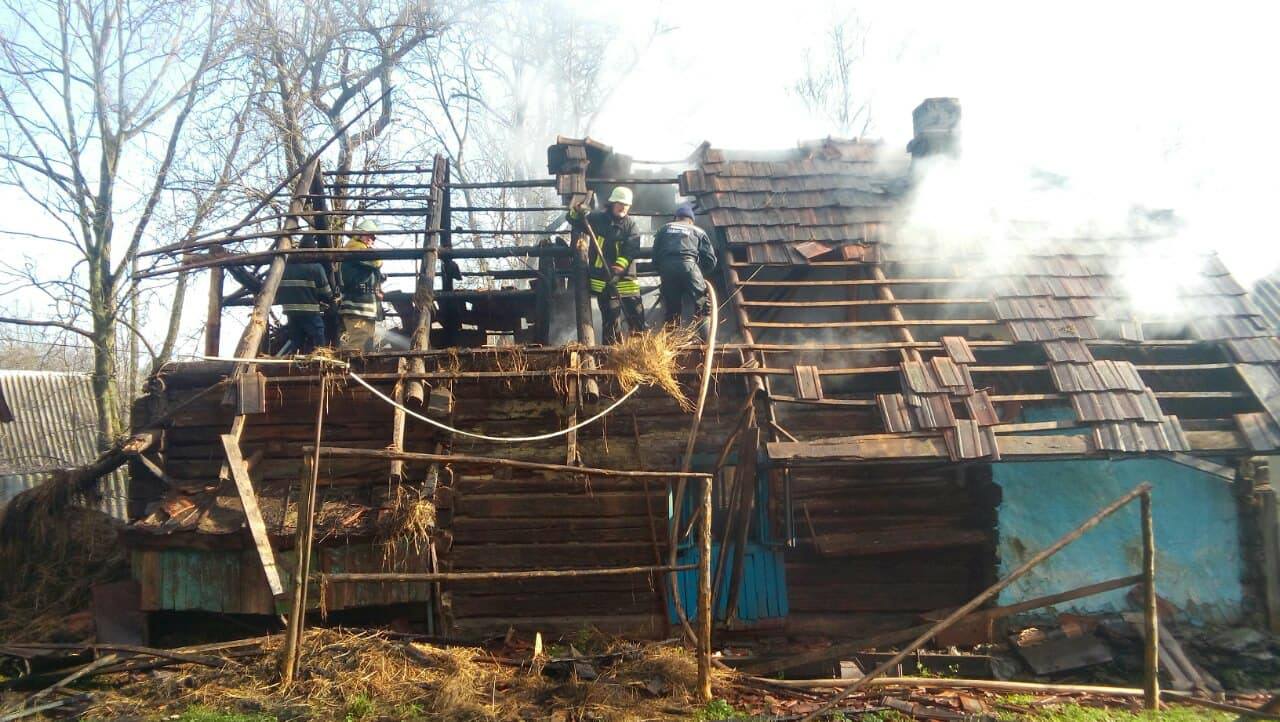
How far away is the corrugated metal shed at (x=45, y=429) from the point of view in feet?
61.3

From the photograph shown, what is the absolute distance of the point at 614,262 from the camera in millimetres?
8922

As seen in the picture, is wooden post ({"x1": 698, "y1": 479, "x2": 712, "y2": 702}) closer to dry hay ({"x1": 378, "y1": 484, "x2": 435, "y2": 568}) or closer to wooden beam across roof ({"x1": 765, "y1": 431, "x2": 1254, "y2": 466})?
wooden beam across roof ({"x1": 765, "y1": 431, "x2": 1254, "y2": 466})

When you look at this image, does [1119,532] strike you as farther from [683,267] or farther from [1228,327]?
[683,267]

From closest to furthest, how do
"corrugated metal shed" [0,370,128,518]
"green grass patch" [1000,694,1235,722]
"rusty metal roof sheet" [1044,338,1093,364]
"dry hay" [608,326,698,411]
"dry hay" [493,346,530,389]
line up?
"green grass patch" [1000,694,1235,722]
"dry hay" [608,326,698,411]
"dry hay" [493,346,530,389]
"rusty metal roof sheet" [1044,338,1093,364]
"corrugated metal shed" [0,370,128,518]

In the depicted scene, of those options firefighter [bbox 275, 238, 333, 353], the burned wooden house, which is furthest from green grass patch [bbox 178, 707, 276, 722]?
firefighter [bbox 275, 238, 333, 353]

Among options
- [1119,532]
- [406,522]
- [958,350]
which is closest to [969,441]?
[958,350]

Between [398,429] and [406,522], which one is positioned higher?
[398,429]

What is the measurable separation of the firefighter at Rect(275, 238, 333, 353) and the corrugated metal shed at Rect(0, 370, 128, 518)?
472 inches

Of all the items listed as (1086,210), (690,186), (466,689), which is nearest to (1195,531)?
(1086,210)

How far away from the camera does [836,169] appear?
10445 millimetres

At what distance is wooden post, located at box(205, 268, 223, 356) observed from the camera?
338 inches

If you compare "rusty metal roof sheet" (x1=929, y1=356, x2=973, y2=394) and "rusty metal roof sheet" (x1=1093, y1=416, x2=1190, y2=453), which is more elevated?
"rusty metal roof sheet" (x1=929, y1=356, x2=973, y2=394)

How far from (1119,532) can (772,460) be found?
4.26m

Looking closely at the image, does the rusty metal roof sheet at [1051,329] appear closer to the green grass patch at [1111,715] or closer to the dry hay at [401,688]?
the green grass patch at [1111,715]
